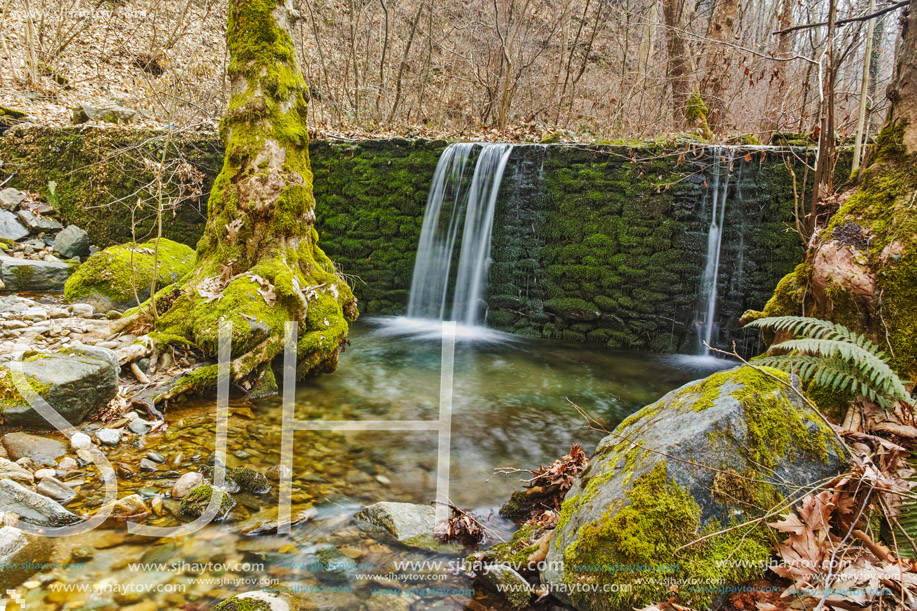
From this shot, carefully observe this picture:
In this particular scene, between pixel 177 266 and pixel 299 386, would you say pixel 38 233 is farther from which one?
pixel 299 386

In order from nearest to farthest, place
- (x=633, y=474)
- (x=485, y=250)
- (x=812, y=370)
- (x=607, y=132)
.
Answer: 1. (x=633, y=474)
2. (x=812, y=370)
3. (x=485, y=250)
4. (x=607, y=132)

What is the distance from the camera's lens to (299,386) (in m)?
4.45

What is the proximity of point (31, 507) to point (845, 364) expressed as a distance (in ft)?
11.6

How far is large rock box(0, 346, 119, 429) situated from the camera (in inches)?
107

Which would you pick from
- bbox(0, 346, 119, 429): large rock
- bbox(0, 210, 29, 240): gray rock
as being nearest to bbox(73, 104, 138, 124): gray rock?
bbox(0, 210, 29, 240): gray rock

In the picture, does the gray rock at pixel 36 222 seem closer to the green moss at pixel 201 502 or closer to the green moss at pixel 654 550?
the green moss at pixel 201 502

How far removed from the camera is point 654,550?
167cm

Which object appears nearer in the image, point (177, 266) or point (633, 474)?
point (633, 474)

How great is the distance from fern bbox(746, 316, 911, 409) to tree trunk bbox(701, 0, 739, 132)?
7619 mm

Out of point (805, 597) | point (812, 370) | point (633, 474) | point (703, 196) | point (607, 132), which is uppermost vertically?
point (607, 132)

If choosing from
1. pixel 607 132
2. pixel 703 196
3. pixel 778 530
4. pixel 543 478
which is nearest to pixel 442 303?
pixel 703 196

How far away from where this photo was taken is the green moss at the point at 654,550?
5.29 feet

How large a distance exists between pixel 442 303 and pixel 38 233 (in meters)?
6.24

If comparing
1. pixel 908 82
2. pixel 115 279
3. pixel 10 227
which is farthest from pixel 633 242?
pixel 10 227
